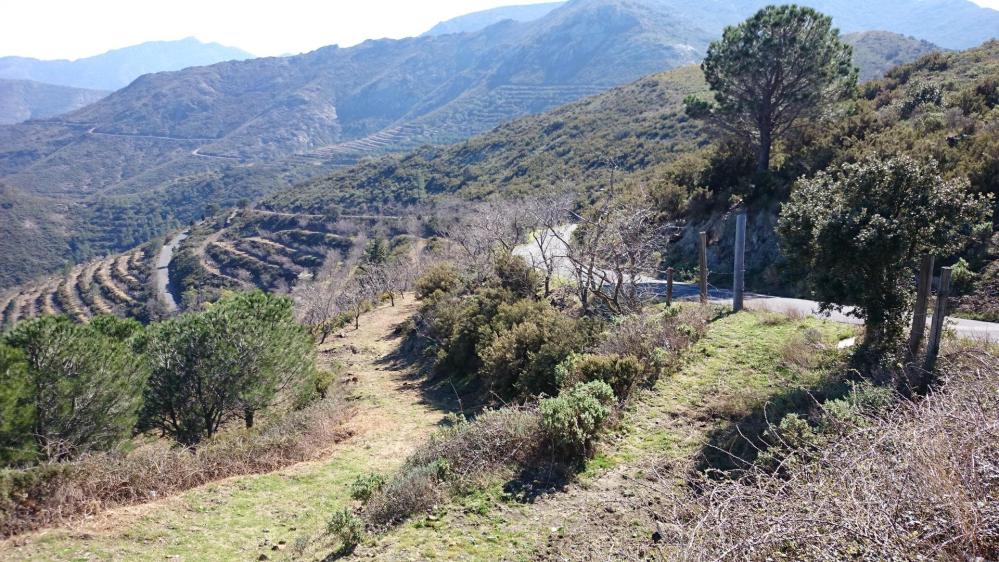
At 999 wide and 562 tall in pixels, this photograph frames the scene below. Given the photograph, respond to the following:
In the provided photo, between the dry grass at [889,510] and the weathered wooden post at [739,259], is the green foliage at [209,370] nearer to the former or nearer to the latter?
the weathered wooden post at [739,259]

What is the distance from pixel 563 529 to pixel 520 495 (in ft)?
2.69

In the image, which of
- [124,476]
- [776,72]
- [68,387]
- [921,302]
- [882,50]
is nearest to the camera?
[921,302]

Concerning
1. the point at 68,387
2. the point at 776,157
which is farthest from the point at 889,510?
the point at 776,157

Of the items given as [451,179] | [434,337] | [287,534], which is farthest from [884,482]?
[451,179]

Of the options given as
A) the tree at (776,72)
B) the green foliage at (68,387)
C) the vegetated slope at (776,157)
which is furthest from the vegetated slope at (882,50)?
the green foliage at (68,387)

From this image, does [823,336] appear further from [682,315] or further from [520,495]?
[520,495]

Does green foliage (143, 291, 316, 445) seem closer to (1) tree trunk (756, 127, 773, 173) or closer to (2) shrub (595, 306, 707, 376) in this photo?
(2) shrub (595, 306, 707, 376)

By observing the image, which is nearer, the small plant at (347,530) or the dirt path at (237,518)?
the small plant at (347,530)

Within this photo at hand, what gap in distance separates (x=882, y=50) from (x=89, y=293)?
5826 inches

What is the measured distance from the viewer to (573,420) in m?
6.23

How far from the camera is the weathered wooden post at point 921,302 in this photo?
6.49 m

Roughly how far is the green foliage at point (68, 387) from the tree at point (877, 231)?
1269 cm

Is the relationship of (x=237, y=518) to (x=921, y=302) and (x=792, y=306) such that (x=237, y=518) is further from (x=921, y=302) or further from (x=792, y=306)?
(x=792, y=306)

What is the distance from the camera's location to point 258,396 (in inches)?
527
